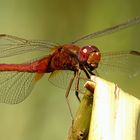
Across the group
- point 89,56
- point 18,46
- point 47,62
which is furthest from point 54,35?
point 89,56

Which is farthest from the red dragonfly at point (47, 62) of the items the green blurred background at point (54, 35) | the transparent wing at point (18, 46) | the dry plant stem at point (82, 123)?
the dry plant stem at point (82, 123)

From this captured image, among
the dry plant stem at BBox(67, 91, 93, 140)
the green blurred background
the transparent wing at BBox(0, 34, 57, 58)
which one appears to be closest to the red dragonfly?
the transparent wing at BBox(0, 34, 57, 58)

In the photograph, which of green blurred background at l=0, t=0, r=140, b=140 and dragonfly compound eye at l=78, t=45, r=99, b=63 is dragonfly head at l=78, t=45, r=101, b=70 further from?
green blurred background at l=0, t=0, r=140, b=140

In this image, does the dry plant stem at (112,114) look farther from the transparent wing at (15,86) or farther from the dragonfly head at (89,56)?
the transparent wing at (15,86)

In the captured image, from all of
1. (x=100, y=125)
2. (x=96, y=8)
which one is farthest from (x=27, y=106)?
(x=100, y=125)

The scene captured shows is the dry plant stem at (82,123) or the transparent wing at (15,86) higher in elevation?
the transparent wing at (15,86)

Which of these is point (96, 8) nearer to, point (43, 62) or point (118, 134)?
point (43, 62)

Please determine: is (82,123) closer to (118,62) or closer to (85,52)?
(85,52)
